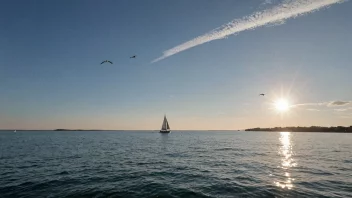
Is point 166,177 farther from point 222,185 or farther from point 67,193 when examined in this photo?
point 67,193

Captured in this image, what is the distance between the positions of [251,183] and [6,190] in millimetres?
23612

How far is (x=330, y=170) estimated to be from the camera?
3222 cm

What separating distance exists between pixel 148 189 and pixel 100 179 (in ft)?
22.7

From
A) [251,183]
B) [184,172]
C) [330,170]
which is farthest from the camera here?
[330,170]

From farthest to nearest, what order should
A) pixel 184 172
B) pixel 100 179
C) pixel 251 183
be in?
1. pixel 184 172
2. pixel 100 179
3. pixel 251 183

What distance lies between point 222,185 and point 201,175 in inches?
199

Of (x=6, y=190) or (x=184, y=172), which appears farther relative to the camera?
(x=184, y=172)

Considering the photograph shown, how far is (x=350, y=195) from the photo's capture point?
20.3 meters

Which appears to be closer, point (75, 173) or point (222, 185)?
point (222, 185)

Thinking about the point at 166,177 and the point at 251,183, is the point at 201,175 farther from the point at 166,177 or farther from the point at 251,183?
the point at 251,183

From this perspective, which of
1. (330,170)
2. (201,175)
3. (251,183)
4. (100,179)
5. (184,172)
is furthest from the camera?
(330,170)

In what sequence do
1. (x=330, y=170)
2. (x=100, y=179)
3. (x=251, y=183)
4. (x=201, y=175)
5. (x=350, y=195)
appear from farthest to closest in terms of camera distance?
1. (x=330, y=170)
2. (x=201, y=175)
3. (x=100, y=179)
4. (x=251, y=183)
5. (x=350, y=195)

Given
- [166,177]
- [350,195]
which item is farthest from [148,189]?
[350,195]

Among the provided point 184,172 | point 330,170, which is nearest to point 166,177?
point 184,172
